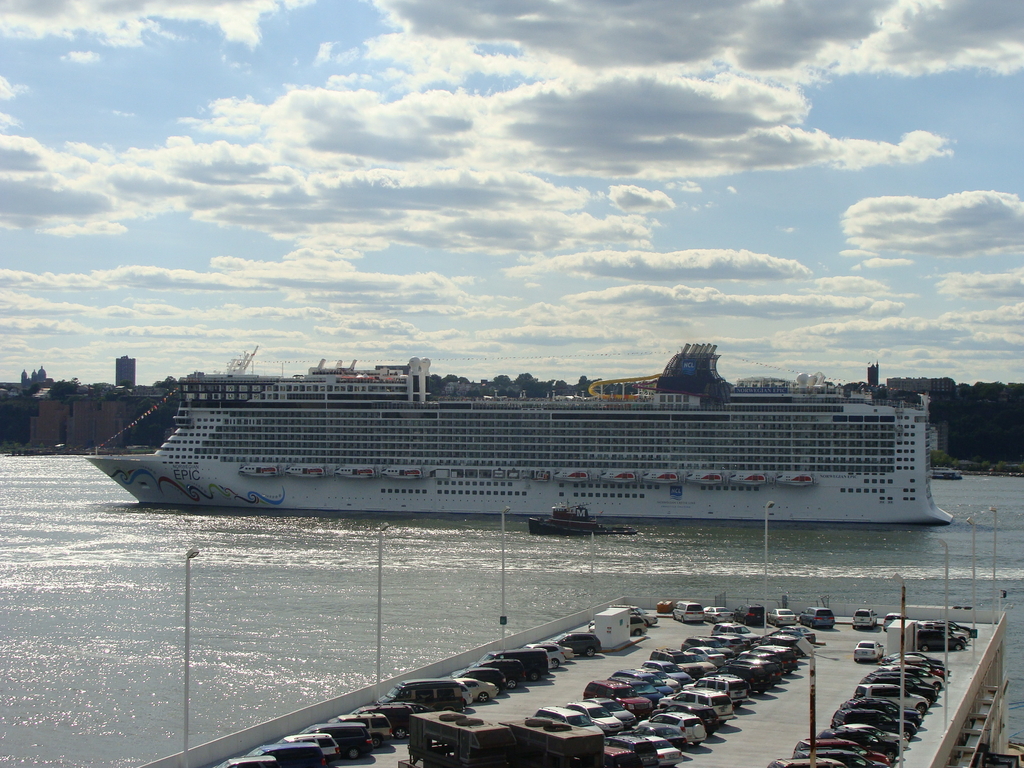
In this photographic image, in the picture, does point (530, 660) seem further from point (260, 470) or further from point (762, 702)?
point (260, 470)

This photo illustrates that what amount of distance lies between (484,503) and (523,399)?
8.81 m

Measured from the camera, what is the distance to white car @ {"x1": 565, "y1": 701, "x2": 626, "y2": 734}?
20.2 metres

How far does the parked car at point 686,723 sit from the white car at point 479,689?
3.75 meters

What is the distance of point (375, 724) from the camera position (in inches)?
798

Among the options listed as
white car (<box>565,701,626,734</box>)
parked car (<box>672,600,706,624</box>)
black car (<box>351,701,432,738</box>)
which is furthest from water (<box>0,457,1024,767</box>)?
white car (<box>565,701,626,734</box>)

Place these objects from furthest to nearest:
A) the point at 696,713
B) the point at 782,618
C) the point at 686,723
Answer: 1. the point at 782,618
2. the point at 696,713
3. the point at 686,723

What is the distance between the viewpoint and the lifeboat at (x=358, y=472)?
7750 centimetres

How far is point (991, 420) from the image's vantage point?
577ft

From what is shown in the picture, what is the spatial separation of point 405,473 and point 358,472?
3607 mm

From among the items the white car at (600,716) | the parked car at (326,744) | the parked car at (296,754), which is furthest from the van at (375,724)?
the white car at (600,716)

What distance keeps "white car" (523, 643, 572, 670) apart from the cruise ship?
45.5 metres

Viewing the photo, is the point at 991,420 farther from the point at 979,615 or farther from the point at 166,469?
the point at 979,615

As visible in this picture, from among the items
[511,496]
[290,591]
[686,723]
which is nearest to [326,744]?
[686,723]

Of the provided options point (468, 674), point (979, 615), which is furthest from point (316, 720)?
point (979, 615)
